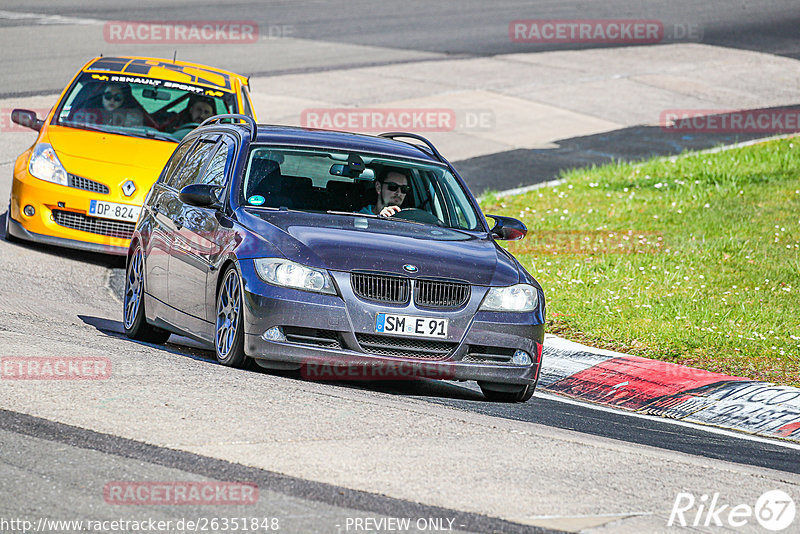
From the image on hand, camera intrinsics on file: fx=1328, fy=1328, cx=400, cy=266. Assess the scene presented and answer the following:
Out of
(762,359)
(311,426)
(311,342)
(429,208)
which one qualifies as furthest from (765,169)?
(311,426)

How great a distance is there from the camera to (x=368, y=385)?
837 cm

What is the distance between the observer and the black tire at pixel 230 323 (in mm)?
7910

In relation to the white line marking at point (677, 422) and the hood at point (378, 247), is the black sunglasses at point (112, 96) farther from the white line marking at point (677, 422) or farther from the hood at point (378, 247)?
the white line marking at point (677, 422)

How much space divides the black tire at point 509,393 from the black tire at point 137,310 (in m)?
2.52

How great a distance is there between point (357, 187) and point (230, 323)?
1522mm

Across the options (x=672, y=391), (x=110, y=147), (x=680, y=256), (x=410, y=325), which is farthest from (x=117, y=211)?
(x=680, y=256)

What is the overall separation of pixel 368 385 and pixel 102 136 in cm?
588


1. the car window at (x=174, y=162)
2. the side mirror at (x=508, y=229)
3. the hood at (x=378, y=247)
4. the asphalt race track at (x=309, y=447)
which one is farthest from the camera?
the car window at (x=174, y=162)

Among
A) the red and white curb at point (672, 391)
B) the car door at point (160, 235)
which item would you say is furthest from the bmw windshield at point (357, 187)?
the red and white curb at point (672, 391)

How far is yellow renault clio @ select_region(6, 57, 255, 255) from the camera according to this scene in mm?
12289

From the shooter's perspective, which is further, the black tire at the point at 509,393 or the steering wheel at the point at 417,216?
the steering wheel at the point at 417,216

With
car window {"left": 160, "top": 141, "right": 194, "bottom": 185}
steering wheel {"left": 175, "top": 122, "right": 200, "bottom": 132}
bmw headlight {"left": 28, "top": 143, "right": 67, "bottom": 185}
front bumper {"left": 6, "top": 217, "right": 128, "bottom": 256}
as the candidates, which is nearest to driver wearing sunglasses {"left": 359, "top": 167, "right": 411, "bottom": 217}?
car window {"left": 160, "top": 141, "right": 194, "bottom": 185}

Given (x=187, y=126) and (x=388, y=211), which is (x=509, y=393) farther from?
(x=187, y=126)

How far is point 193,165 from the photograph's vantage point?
9.70 metres
